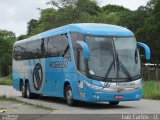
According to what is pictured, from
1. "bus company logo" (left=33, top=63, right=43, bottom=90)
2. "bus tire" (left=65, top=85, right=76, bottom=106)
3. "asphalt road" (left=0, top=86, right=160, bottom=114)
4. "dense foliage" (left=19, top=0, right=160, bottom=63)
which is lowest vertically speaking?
"asphalt road" (left=0, top=86, right=160, bottom=114)

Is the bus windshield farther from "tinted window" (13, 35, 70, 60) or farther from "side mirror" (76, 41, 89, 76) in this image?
"tinted window" (13, 35, 70, 60)

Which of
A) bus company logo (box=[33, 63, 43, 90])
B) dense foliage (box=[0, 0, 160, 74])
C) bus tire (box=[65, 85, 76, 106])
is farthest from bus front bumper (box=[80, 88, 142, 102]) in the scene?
dense foliage (box=[0, 0, 160, 74])

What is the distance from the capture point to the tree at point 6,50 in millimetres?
102250

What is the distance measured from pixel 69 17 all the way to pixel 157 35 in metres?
13.7

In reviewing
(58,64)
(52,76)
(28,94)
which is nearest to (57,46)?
(58,64)

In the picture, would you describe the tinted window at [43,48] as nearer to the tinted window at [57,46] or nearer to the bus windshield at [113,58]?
the tinted window at [57,46]

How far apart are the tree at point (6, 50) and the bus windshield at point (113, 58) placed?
80893mm

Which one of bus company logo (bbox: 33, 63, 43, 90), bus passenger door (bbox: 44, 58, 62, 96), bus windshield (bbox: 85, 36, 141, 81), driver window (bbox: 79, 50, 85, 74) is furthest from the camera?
bus company logo (bbox: 33, 63, 43, 90)

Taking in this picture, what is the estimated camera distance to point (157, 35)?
7038 cm

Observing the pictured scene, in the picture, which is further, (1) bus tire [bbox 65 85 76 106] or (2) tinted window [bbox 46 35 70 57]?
(2) tinted window [bbox 46 35 70 57]

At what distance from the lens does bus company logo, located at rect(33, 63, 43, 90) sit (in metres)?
28.0

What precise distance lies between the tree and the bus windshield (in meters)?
80.9

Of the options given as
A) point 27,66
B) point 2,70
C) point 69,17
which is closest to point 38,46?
point 27,66

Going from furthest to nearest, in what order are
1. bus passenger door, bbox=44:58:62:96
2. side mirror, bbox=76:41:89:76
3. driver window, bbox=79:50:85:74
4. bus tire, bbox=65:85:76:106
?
bus passenger door, bbox=44:58:62:96
bus tire, bbox=65:85:76:106
driver window, bbox=79:50:85:74
side mirror, bbox=76:41:89:76
